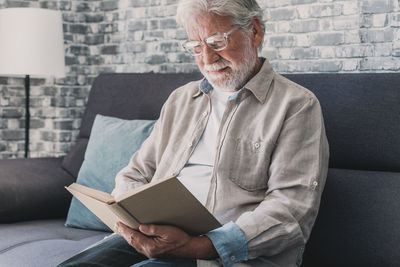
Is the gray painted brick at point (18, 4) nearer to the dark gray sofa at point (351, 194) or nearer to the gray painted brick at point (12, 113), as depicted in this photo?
the gray painted brick at point (12, 113)

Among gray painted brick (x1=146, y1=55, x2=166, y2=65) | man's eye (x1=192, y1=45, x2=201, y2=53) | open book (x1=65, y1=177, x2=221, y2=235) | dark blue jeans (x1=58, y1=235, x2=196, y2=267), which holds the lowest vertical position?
dark blue jeans (x1=58, y1=235, x2=196, y2=267)

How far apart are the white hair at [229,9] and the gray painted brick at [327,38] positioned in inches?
28.3

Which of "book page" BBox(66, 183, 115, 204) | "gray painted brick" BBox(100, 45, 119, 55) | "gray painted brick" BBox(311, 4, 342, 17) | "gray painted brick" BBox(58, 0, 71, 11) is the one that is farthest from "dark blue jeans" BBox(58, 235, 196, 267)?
"gray painted brick" BBox(58, 0, 71, 11)

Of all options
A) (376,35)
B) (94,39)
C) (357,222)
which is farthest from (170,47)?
(357,222)

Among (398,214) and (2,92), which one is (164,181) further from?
(2,92)

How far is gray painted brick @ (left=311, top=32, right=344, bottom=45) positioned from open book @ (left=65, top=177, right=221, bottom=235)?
1.25 m

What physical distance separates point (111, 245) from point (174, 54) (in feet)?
5.38

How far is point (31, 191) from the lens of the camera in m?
2.36

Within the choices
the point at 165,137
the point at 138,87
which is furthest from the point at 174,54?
the point at 165,137

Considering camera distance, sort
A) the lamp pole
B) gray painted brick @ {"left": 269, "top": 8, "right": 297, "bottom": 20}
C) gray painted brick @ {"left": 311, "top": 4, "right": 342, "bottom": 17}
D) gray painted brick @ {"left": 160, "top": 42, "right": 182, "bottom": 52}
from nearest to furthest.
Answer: gray painted brick @ {"left": 311, "top": 4, "right": 342, "bottom": 17} → gray painted brick @ {"left": 269, "top": 8, "right": 297, "bottom": 20} → gray painted brick @ {"left": 160, "top": 42, "right": 182, "bottom": 52} → the lamp pole

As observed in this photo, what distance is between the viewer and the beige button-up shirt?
1524 millimetres

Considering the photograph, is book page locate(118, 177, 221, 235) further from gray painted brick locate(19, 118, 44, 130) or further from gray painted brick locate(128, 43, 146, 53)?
gray painted brick locate(19, 118, 44, 130)

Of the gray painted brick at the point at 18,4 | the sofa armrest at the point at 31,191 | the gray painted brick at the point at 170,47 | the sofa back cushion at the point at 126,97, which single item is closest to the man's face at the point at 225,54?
the sofa back cushion at the point at 126,97

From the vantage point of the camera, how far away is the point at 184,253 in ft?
4.80
